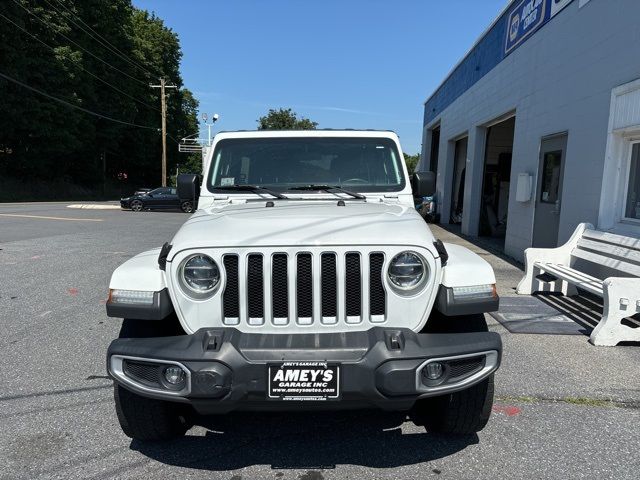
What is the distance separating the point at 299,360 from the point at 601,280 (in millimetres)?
5405

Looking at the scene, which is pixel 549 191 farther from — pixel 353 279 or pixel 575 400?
pixel 353 279

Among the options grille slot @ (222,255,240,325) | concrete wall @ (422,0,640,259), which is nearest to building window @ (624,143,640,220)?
concrete wall @ (422,0,640,259)

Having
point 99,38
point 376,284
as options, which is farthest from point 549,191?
point 99,38

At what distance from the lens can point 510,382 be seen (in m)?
3.84

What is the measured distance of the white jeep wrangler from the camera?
89.3 inches

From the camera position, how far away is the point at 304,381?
7.46 ft

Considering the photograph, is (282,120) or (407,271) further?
(282,120)

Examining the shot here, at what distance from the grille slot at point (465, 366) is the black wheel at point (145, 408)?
1.43m

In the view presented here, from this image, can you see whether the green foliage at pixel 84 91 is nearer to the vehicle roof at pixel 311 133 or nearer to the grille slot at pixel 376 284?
the vehicle roof at pixel 311 133

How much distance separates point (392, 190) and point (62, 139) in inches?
1336

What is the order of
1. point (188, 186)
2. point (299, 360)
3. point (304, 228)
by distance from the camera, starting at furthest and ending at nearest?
point (188, 186), point (304, 228), point (299, 360)

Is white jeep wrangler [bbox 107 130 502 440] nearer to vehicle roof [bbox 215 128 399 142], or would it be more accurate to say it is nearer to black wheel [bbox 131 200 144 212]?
vehicle roof [bbox 215 128 399 142]

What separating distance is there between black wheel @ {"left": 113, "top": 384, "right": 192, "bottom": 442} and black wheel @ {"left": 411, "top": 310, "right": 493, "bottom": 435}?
5.01 ft

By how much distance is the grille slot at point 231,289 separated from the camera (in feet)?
8.13
